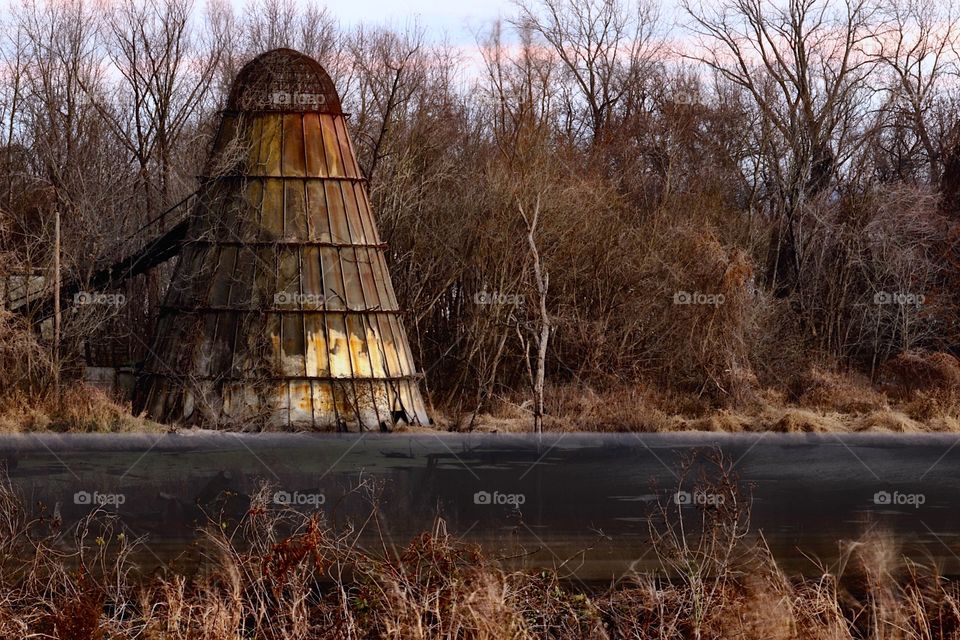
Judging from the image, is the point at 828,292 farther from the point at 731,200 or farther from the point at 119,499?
the point at 119,499

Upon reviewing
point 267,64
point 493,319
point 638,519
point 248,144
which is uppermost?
point 267,64

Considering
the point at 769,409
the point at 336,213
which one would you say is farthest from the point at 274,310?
the point at 769,409

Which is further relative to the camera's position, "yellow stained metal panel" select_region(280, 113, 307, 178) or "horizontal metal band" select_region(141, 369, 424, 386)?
"yellow stained metal panel" select_region(280, 113, 307, 178)

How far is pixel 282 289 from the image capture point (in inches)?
773

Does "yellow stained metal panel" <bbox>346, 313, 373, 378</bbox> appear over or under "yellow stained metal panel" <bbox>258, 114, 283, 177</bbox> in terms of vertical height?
under

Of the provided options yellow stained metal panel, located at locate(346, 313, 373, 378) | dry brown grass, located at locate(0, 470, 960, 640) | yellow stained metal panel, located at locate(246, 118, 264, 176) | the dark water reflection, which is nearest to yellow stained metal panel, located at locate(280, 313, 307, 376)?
yellow stained metal panel, located at locate(346, 313, 373, 378)

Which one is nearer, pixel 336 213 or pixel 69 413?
pixel 69 413

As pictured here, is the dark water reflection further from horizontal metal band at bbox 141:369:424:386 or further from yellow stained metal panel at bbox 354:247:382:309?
yellow stained metal panel at bbox 354:247:382:309

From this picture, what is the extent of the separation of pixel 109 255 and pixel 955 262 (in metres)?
20.4

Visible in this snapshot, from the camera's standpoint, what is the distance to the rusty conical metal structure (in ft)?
63.8

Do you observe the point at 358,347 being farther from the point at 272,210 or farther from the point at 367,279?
the point at 272,210

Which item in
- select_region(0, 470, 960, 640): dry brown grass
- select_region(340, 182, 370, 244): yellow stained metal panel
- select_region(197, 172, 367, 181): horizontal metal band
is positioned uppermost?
select_region(197, 172, 367, 181): horizontal metal band

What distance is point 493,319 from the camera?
25469mm

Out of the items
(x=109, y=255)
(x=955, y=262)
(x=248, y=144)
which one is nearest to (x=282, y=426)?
(x=248, y=144)
